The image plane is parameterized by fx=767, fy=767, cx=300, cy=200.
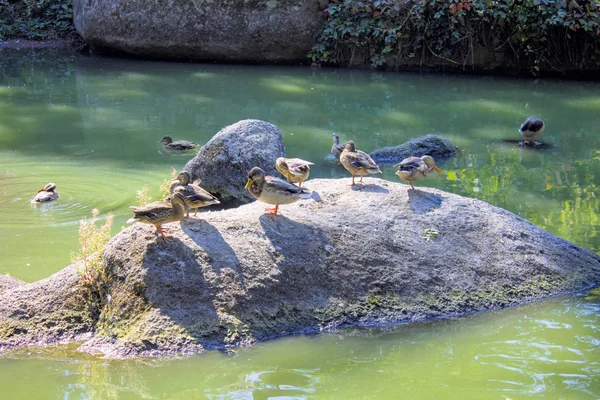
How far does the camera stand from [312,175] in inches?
440

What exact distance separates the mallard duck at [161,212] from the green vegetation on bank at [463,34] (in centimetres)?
1418

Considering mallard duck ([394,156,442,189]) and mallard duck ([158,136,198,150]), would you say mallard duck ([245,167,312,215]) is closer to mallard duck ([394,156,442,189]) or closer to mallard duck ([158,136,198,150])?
mallard duck ([394,156,442,189])

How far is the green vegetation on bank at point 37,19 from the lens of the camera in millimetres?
24000

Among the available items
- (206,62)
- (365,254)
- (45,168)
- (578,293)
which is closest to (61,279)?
(365,254)

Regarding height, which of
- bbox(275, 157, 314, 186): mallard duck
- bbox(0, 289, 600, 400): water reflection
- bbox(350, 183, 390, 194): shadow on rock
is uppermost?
bbox(275, 157, 314, 186): mallard duck

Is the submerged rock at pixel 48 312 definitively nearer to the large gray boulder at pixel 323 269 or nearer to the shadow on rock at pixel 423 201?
the large gray boulder at pixel 323 269

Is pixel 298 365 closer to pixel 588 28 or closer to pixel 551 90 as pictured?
pixel 551 90

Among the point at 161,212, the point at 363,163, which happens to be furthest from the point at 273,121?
the point at 161,212

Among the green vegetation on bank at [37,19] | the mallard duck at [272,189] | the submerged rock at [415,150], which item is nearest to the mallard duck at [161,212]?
the mallard duck at [272,189]

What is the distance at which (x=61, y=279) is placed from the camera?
21.2ft

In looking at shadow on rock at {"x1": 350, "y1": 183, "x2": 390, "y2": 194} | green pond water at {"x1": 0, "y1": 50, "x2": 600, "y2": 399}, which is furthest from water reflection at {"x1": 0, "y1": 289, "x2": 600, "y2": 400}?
shadow on rock at {"x1": 350, "y1": 183, "x2": 390, "y2": 194}

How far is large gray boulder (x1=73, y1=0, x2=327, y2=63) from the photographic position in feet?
67.4

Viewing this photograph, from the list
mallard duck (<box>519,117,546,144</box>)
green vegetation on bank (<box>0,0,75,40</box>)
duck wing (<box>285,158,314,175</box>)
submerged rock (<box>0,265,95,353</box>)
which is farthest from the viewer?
green vegetation on bank (<box>0,0,75,40</box>)

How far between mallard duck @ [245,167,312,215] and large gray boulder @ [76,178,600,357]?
0.20 meters
